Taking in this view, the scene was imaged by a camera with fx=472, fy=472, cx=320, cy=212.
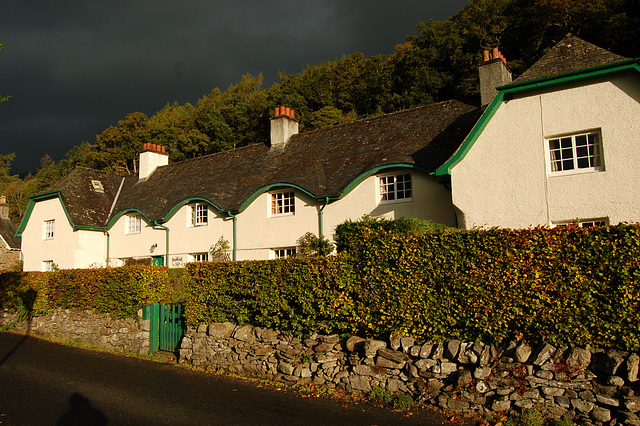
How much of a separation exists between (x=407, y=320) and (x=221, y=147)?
1655 inches

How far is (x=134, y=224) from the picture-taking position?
27.1 m

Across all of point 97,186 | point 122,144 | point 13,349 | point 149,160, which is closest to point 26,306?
point 13,349

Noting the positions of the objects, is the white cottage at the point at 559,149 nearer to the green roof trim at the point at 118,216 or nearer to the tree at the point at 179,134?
the green roof trim at the point at 118,216

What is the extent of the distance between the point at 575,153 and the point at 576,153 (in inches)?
1.3

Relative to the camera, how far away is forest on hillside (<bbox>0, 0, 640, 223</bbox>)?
108ft

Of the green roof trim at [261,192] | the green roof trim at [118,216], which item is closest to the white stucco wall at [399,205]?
the green roof trim at [261,192]

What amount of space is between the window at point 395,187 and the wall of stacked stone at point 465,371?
9.23 m

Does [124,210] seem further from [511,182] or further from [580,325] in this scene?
[580,325]

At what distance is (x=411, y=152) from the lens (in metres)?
17.8

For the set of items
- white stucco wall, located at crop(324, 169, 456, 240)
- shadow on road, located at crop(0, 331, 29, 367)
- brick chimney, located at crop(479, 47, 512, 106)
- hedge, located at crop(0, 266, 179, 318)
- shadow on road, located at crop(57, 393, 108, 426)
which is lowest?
shadow on road, located at crop(57, 393, 108, 426)

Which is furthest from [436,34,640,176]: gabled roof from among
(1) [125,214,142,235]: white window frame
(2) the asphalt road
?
(1) [125,214,142,235]: white window frame

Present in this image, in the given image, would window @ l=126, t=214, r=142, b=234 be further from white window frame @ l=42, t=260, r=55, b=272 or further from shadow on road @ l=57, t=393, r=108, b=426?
shadow on road @ l=57, t=393, r=108, b=426

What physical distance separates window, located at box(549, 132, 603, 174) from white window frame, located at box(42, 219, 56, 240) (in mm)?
27920

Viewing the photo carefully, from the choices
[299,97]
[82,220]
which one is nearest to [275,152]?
[82,220]
